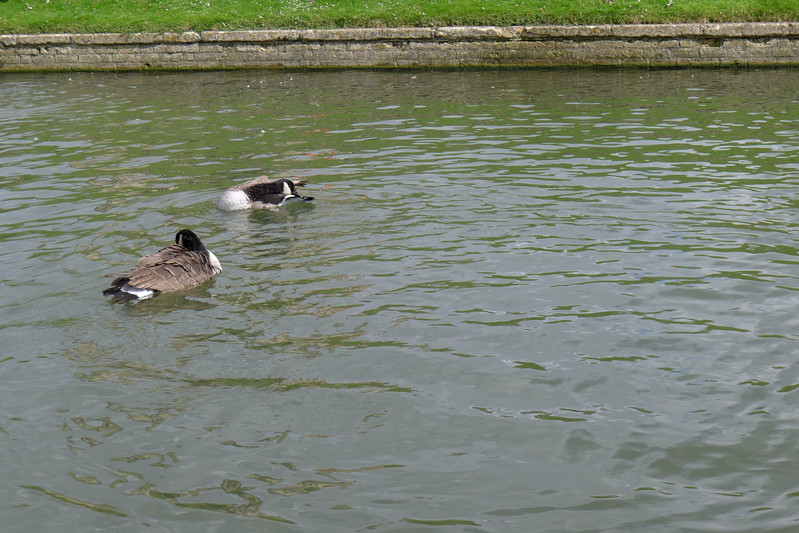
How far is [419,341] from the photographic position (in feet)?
22.3

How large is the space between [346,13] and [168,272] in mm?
17290

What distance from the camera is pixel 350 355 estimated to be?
21.6ft

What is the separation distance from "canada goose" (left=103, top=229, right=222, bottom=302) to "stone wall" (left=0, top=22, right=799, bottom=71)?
49.3ft

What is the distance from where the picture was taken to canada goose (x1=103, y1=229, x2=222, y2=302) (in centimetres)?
764

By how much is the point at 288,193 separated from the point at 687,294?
200 inches

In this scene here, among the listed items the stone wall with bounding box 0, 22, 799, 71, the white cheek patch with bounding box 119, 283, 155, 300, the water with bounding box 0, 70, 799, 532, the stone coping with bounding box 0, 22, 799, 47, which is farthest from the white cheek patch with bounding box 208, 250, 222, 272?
the stone coping with bounding box 0, 22, 799, 47

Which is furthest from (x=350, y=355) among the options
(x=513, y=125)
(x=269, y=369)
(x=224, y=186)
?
(x=513, y=125)

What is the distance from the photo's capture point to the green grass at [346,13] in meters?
21.3

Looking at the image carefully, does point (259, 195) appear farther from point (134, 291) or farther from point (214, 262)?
point (134, 291)

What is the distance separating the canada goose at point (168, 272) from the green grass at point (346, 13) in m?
15.7

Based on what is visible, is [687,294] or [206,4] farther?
[206,4]

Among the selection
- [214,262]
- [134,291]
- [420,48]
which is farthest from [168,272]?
[420,48]

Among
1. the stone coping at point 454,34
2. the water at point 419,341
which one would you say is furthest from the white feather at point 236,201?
the stone coping at point 454,34

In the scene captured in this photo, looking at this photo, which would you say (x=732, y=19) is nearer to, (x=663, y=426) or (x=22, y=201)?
(x=22, y=201)
